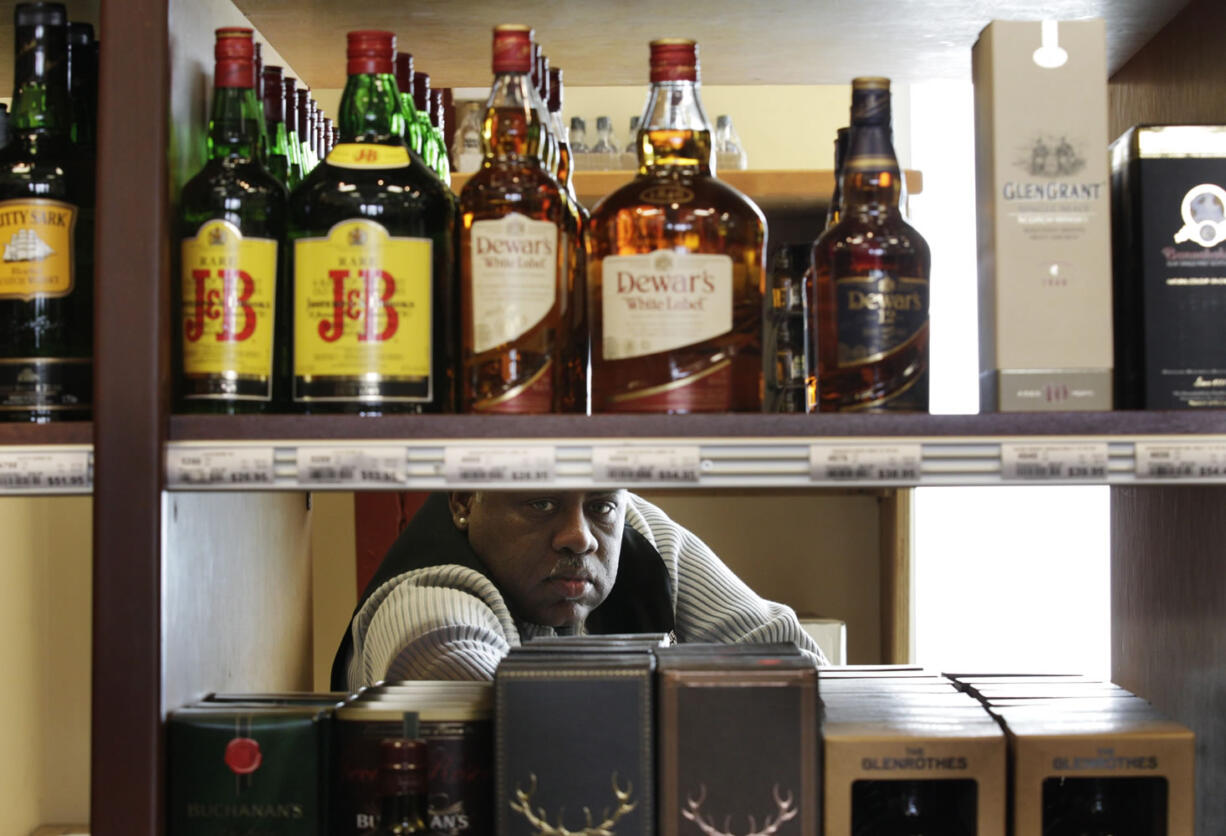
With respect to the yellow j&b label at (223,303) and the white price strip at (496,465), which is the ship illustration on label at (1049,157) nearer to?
the white price strip at (496,465)

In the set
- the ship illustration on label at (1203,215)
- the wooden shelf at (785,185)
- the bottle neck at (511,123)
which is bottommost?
the ship illustration on label at (1203,215)

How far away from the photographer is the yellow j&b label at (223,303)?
1.10m

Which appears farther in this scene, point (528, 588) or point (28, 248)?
point (528, 588)

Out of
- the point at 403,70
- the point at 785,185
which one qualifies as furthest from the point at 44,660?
the point at 403,70

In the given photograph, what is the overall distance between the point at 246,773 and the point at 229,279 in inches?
17.2

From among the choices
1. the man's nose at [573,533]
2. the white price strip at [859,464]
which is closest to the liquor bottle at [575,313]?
the white price strip at [859,464]

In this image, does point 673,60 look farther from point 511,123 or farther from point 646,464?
point 646,464

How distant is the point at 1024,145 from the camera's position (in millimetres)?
1127

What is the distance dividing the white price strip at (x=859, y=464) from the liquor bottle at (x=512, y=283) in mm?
236

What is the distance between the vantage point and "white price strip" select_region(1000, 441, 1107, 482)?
3.49 feet

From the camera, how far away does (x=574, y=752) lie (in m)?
1.10

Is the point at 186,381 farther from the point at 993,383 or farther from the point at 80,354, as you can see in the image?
the point at 993,383

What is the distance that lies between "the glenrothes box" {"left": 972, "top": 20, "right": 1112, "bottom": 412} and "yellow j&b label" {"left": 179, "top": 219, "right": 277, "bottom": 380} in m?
0.65

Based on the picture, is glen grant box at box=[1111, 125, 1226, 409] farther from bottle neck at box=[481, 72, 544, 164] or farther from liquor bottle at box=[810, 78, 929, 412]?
bottle neck at box=[481, 72, 544, 164]
